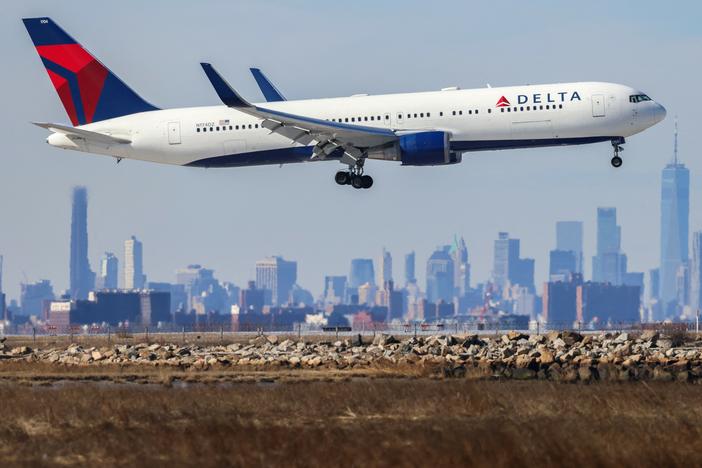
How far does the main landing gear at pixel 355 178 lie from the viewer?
63938mm

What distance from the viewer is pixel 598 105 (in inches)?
2327

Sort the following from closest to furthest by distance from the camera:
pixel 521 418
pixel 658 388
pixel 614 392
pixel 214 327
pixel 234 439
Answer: pixel 234 439
pixel 521 418
pixel 614 392
pixel 658 388
pixel 214 327

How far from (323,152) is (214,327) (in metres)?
35.7

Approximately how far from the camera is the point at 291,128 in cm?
6150

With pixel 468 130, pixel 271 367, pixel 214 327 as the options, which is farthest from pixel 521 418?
pixel 214 327

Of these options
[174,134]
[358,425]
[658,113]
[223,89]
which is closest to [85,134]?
[174,134]

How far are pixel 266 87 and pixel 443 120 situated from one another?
47.5ft

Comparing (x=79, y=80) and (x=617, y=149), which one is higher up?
(x=79, y=80)

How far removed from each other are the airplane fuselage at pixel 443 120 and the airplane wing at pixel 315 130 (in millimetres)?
750

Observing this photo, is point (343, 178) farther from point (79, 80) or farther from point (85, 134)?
point (79, 80)

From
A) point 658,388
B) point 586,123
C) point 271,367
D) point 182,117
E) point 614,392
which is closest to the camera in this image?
point 614,392

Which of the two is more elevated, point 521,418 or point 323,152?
point 323,152

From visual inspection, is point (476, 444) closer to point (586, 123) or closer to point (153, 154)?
point (586, 123)

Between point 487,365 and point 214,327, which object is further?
point 214,327
